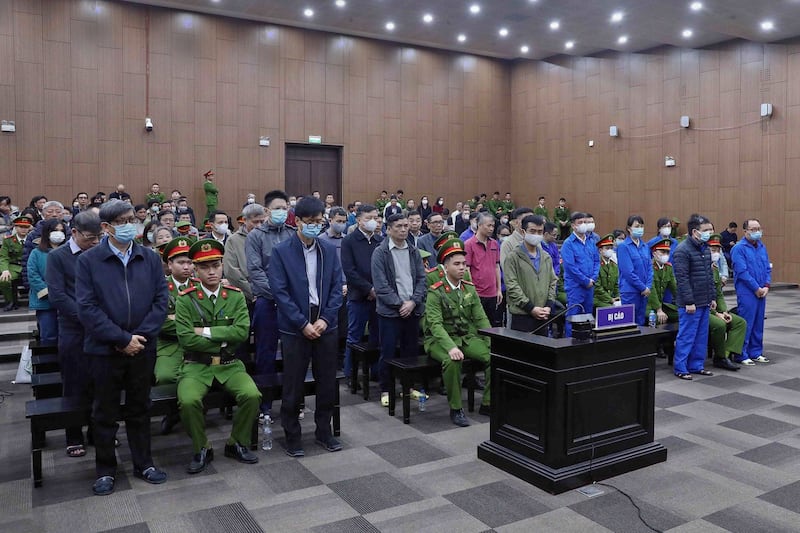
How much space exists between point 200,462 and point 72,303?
1356 millimetres

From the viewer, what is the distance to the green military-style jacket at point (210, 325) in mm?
4191

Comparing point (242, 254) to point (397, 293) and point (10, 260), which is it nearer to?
point (397, 293)

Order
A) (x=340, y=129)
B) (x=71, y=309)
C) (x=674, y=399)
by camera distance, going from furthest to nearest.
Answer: (x=340, y=129)
(x=674, y=399)
(x=71, y=309)

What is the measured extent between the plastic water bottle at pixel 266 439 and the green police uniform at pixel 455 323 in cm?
141

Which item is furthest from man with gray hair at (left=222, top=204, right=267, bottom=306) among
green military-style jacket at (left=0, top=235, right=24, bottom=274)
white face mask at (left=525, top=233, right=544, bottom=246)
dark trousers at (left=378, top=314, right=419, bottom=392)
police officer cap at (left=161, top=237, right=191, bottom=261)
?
green military-style jacket at (left=0, top=235, right=24, bottom=274)

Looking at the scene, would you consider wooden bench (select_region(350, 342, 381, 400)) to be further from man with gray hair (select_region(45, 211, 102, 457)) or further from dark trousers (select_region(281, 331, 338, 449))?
man with gray hair (select_region(45, 211, 102, 457))

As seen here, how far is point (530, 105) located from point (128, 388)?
1832 centimetres

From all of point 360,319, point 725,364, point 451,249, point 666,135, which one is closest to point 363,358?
point 360,319

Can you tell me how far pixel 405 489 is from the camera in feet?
12.3

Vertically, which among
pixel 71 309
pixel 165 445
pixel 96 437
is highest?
pixel 71 309

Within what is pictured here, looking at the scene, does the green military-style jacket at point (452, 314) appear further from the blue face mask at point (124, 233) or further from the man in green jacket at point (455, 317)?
the blue face mask at point (124, 233)

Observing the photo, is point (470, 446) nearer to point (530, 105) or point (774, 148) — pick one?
point (774, 148)

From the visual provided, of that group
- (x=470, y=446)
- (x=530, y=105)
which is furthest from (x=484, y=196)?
(x=470, y=446)

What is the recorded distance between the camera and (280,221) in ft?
17.8
